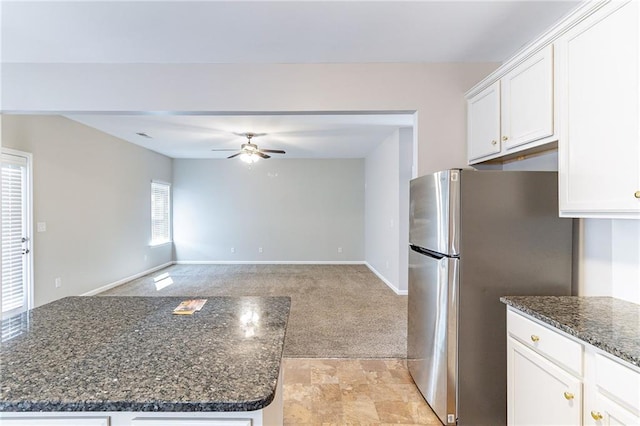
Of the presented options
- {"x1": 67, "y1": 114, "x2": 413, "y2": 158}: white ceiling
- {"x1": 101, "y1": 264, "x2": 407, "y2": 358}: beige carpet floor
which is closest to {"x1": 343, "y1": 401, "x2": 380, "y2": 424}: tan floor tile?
{"x1": 101, "y1": 264, "x2": 407, "y2": 358}: beige carpet floor

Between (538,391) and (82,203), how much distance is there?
5.53 m

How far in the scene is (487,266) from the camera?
6.23ft

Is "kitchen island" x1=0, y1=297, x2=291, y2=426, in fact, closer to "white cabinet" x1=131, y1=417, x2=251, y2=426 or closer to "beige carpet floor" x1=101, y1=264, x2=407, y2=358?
"white cabinet" x1=131, y1=417, x2=251, y2=426

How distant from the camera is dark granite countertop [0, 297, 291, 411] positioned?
2.66 ft

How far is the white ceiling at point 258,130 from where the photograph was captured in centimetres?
421

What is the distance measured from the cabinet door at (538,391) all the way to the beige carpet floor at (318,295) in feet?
4.41

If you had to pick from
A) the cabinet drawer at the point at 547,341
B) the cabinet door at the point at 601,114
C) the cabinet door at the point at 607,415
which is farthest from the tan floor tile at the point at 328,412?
the cabinet door at the point at 601,114

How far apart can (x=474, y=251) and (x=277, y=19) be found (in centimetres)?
192

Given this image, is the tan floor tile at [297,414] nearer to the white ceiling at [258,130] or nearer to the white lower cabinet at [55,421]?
the white lower cabinet at [55,421]

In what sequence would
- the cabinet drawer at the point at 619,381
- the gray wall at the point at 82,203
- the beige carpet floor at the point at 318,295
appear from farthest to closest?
the gray wall at the point at 82,203 < the beige carpet floor at the point at 318,295 < the cabinet drawer at the point at 619,381

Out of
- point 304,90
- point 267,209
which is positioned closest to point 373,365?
point 304,90

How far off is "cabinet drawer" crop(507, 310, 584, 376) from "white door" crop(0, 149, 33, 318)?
4.67 m

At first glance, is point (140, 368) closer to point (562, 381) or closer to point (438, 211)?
point (562, 381)

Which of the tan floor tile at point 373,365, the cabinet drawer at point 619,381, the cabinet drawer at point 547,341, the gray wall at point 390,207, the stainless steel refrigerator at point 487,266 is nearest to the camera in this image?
the cabinet drawer at point 619,381
